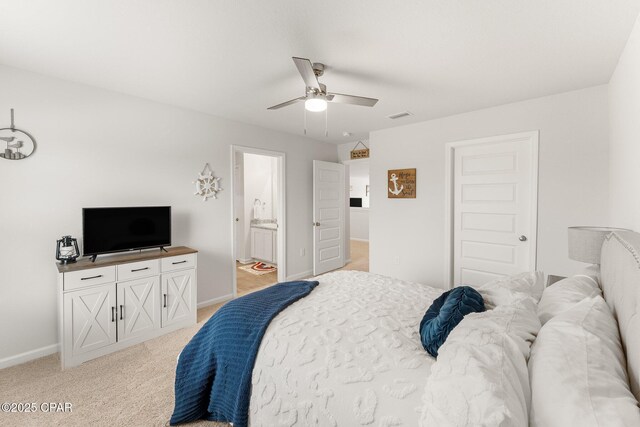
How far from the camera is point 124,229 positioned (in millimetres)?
2873

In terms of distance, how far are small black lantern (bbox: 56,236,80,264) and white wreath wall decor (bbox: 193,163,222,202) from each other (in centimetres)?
133

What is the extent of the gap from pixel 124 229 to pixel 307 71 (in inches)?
93.7

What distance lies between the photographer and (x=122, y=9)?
165 centimetres

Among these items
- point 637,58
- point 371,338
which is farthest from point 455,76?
point 371,338

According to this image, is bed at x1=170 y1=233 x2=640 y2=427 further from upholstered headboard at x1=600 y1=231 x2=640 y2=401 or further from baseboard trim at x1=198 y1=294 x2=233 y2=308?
baseboard trim at x1=198 y1=294 x2=233 y2=308

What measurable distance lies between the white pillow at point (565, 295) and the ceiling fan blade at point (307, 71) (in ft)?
6.18

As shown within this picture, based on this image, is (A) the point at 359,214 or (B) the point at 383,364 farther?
(A) the point at 359,214

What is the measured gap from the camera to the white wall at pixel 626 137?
5.76 ft

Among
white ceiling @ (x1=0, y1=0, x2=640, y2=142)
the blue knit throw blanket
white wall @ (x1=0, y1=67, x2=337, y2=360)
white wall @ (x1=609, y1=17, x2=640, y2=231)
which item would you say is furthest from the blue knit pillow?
white wall @ (x1=0, y1=67, x2=337, y2=360)

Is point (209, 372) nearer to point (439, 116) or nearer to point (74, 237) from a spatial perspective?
point (74, 237)

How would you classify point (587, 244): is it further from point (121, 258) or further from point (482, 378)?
point (121, 258)

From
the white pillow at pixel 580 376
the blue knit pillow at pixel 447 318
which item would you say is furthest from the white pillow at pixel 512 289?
the white pillow at pixel 580 376

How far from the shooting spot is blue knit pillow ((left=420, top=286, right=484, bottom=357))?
126 cm

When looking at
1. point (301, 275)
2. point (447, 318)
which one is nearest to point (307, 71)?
point (447, 318)
